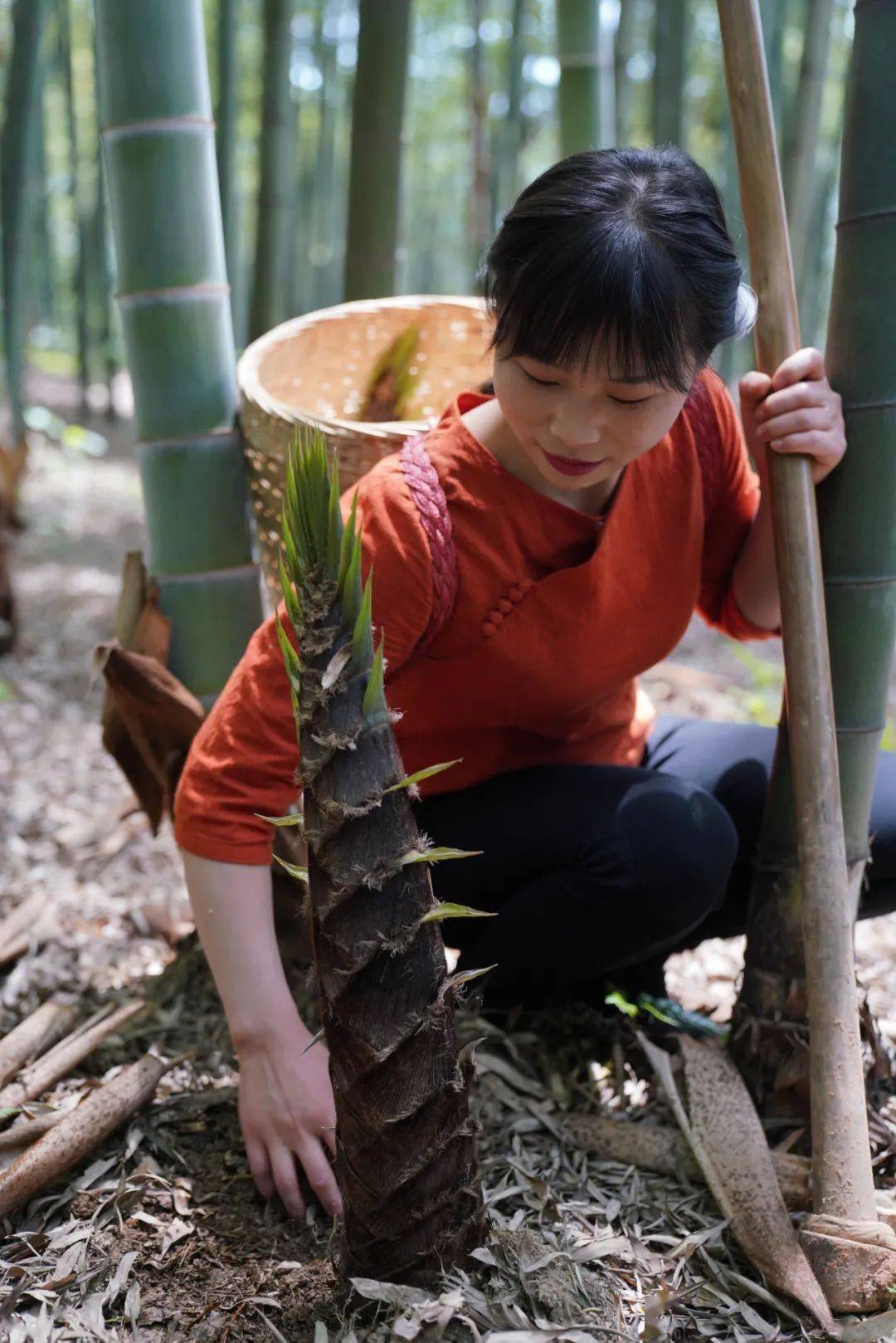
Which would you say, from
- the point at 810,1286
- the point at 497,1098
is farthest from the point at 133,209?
the point at 810,1286

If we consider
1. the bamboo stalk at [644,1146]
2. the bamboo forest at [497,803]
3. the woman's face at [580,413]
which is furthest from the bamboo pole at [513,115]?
the bamboo stalk at [644,1146]

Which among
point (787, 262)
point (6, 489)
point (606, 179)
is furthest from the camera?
point (6, 489)

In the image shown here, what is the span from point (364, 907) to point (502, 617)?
0.50 m

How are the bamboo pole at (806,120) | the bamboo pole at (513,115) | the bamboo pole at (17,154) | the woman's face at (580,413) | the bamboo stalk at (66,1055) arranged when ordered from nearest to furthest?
1. the woman's face at (580,413)
2. the bamboo stalk at (66,1055)
3. the bamboo pole at (17,154)
4. the bamboo pole at (806,120)
5. the bamboo pole at (513,115)

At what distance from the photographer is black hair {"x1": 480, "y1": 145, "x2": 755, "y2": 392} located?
111 cm

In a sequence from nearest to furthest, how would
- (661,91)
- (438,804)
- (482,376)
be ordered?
(438,804)
(482,376)
(661,91)

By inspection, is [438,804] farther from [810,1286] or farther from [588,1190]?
[810,1286]

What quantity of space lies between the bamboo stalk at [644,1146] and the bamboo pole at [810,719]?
4.4 inches

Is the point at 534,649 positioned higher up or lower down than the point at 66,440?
higher up

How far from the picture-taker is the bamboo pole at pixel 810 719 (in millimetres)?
1207

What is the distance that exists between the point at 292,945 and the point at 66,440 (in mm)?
6505

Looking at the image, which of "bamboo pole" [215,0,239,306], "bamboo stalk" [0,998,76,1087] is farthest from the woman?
"bamboo pole" [215,0,239,306]

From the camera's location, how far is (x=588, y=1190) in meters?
1.36

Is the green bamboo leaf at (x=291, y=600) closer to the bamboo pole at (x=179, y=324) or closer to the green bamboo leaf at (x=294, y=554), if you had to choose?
the green bamboo leaf at (x=294, y=554)
